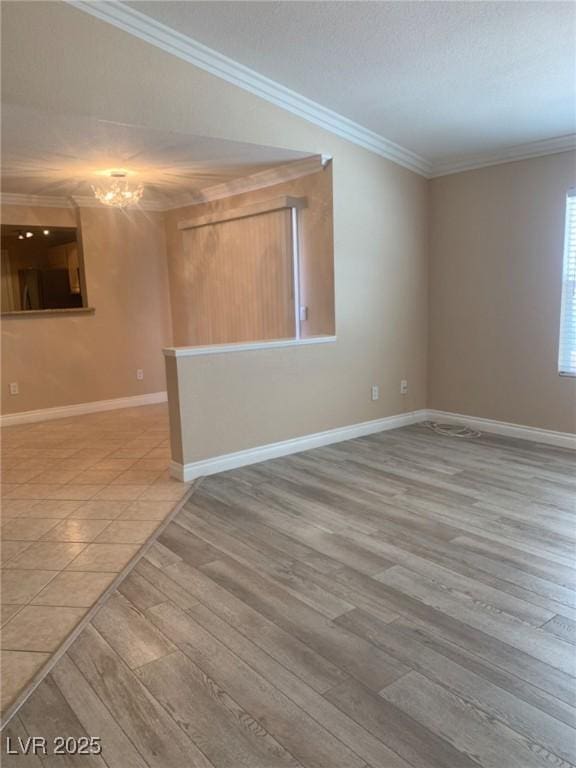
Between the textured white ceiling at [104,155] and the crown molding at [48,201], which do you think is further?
the crown molding at [48,201]

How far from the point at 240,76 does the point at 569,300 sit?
10.1ft

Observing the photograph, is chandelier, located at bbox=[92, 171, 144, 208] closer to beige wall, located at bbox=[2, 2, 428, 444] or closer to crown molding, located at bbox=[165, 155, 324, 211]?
crown molding, located at bbox=[165, 155, 324, 211]

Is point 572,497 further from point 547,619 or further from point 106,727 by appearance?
point 106,727

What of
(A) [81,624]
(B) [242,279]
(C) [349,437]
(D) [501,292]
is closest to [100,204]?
(B) [242,279]

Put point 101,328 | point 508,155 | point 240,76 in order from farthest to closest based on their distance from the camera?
point 101,328 < point 508,155 < point 240,76

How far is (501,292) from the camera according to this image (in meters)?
4.78

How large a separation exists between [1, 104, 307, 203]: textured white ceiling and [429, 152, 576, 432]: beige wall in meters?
1.76

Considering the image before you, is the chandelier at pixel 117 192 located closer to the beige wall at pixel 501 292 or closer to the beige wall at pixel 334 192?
the beige wall at pixel 334 192

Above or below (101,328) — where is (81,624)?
below

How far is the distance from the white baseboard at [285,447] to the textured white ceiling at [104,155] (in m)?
2.25

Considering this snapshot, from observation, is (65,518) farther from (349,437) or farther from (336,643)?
(349,437)

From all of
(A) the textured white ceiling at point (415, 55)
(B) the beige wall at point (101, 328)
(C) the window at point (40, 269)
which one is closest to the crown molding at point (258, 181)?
(A) the textured white ceiling at point (415, 55)

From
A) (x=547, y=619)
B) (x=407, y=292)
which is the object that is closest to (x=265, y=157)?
(x=407, y=292)

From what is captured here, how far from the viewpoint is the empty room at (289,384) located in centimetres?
177
